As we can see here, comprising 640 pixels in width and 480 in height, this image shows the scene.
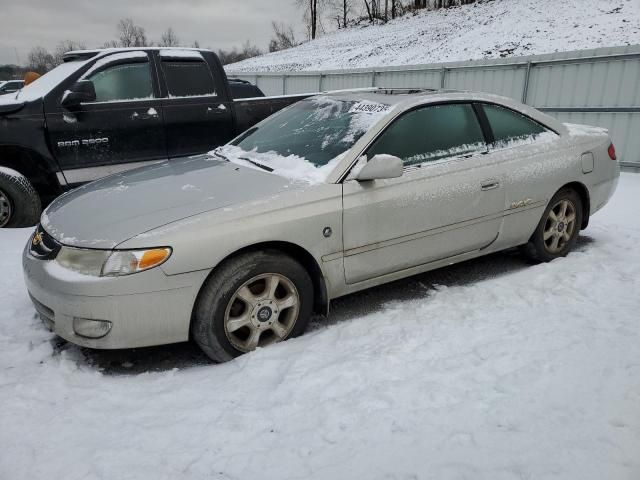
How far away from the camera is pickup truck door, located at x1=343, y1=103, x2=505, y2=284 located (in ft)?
10.3

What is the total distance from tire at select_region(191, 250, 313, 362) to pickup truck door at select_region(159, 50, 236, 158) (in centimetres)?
328

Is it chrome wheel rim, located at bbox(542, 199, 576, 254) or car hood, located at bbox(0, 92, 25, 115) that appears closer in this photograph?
chrome wheel rim, located at bbox(542, 199, 576, 254)

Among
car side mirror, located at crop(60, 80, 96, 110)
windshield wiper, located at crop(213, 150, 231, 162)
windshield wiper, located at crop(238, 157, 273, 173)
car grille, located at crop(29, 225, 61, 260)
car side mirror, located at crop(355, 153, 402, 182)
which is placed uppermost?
car side mirror, located at crop(60, 80, 96, 110)

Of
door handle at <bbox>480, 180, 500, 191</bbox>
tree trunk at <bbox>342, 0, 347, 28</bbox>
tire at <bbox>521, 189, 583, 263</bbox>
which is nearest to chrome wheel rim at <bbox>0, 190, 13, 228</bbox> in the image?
door handle at <bbox>480, 180, 500, 191</bbox>

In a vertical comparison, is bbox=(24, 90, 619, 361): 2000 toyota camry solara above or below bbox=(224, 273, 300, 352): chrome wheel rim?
above

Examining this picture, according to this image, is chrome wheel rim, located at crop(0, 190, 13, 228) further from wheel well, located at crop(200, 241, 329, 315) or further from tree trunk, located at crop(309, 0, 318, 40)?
tree trunk, located at crop(309, 0, 318, 40)

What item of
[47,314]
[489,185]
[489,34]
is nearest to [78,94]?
[47,314]

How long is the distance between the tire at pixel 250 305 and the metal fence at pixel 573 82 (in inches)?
301

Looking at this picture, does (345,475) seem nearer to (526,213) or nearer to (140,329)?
(140,329)

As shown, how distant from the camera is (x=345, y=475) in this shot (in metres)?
1.98

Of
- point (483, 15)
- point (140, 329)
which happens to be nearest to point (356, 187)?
point (140, 329)

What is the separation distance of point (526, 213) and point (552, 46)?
21392mm

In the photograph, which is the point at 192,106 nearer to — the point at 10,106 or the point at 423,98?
the point at 10,106

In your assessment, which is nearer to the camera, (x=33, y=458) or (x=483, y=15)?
(x=33, y=458)
